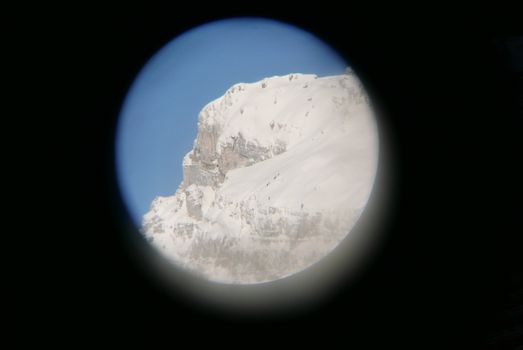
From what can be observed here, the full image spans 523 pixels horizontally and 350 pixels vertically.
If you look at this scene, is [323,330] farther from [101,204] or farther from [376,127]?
[101,204]

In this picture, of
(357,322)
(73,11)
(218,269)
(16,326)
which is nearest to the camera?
(16,326)

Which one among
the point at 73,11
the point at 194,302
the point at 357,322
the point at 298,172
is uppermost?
the point at 298,172

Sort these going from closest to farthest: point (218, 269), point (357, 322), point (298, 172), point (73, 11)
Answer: point (73, 11) < point (357, 322) < point (218, 269) < point (298, 172)

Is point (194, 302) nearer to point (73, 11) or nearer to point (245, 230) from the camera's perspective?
point (73, 11)

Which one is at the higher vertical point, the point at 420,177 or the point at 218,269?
the point at 218,269

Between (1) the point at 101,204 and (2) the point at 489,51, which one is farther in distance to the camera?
(2) the point at 489,51

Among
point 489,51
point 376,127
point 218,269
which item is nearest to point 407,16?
point 489,51

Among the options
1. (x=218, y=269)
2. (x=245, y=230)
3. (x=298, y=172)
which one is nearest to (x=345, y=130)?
(x=298, y=172)
